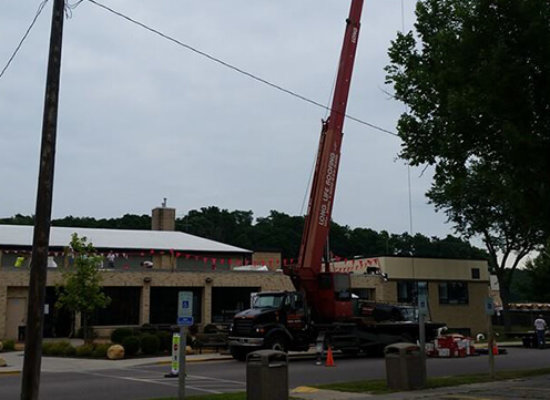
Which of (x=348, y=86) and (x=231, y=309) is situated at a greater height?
(x=348, y=86)

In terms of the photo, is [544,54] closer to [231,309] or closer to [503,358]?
[503,358]

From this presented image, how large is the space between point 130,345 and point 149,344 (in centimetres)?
94

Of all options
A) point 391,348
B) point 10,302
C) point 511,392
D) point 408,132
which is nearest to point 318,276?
point 408,132

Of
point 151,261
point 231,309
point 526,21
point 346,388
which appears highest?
point 526,21

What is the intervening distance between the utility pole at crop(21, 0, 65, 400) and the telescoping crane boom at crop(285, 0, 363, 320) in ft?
42.0

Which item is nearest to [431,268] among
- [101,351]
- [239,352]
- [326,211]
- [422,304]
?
[326,211]

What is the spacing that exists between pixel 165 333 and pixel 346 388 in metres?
14.3

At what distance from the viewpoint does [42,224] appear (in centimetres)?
1086

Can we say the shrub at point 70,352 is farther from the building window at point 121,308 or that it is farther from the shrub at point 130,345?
the building window at point 121,308

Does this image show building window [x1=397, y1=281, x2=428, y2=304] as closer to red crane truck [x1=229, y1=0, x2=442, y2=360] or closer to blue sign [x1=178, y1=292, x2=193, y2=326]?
red crane truck [x1=229, y1=0, x2=442, y2=360]

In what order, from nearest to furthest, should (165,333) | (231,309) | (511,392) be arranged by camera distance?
1. (511,392)
2. (165,333)
3. (231,309)

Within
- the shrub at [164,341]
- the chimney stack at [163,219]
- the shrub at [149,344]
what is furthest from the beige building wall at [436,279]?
the shrub at [149,344]

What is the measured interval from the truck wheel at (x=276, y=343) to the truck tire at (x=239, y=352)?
1198 millimetres

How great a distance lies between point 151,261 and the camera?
4109 cm
